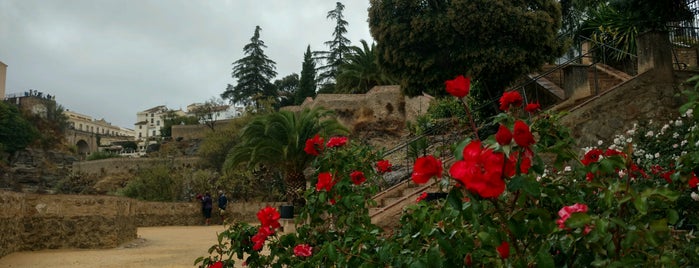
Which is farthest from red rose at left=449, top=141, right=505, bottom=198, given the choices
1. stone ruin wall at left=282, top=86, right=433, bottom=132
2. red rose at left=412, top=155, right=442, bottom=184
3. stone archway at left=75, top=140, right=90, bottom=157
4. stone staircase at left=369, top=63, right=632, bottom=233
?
stone archway at left=75, top=140, right=90, bottom=157

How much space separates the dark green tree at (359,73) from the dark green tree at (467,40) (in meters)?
18.7

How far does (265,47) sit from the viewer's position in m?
58.4

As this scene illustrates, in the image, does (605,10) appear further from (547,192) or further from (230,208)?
(230,208)

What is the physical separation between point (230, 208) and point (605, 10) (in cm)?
1647

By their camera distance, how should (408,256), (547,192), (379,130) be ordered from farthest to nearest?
(379,130) < (408,256) < (547,192)

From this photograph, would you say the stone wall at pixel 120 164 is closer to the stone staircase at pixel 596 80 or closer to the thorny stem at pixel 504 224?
the stone staircase at pixel 596 80

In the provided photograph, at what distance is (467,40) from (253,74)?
44815 millimetres

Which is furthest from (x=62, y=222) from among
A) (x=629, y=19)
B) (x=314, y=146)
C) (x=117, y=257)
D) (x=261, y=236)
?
(x=629, y=19)

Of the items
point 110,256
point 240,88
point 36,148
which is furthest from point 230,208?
point 36,148

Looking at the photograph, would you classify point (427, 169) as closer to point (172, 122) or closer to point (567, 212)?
point (567, 212)

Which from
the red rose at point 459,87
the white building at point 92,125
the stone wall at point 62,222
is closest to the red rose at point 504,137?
the red rose at point 459,87

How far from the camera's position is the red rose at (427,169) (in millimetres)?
1880

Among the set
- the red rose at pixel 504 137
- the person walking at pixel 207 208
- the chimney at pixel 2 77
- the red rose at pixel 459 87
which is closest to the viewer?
the red rose at pixel 504 137

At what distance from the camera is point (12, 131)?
6019cm
